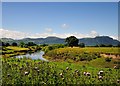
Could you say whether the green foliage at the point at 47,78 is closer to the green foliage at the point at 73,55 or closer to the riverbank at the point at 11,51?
the riverbank at the point at 11,51

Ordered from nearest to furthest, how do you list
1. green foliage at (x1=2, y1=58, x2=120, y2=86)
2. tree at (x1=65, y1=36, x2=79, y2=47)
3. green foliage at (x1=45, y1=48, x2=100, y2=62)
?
green foliage at (x1=2, y1=58, x2=120, y2=86) → green foliage at (x1=45, y1=48, x2=100, y2=62) → tree at (x1=65, y1=36, x2=79, y2=47)

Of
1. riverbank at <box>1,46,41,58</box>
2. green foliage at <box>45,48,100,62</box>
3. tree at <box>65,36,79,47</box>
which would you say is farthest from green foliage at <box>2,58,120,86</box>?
tree at <box>65,36,79,47</box>

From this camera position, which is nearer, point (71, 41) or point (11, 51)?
point (11, 51)

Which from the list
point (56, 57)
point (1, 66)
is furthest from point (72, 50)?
point (1, 66)

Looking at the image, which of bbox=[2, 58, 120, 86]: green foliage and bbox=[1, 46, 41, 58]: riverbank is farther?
bbox=[1, 46, 41, 58]: riverbank

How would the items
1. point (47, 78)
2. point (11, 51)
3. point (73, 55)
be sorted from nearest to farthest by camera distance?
point (47, 78) < point (73, 55) < point (11, 51)

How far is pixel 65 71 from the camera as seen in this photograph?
1449 centimetres

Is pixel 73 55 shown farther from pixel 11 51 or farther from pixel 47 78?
pixel 47 78

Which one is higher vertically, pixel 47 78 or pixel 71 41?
pixel 71 41

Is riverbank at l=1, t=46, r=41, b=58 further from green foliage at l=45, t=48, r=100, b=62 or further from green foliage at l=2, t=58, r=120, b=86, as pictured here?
green foliage at l=2, t=58, r=120, b=86

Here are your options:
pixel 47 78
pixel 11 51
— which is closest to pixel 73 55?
pixel 11 51

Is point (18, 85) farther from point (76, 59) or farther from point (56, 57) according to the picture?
point (56, 57)

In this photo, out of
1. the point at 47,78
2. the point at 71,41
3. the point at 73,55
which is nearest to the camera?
the point at 47,78

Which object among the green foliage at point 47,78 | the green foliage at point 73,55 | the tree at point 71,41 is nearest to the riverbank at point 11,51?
A: the green foliage at point 73,55
